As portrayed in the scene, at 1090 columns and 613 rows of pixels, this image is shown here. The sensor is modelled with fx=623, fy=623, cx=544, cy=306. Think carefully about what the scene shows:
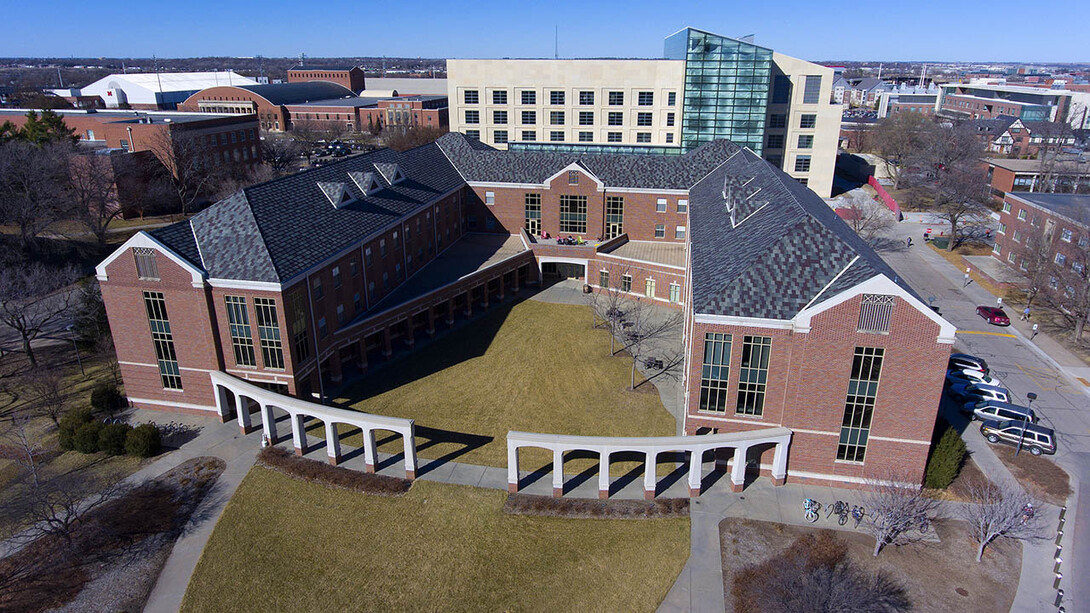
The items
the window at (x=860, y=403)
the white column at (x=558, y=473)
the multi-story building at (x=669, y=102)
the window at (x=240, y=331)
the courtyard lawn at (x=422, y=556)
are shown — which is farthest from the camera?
the multi-story building at (x=669, y=102)

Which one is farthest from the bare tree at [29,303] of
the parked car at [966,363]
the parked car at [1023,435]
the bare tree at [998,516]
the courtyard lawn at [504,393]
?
the parked car at [966,363]

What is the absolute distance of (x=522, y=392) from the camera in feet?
140

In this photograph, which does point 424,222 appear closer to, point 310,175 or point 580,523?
point 310,175

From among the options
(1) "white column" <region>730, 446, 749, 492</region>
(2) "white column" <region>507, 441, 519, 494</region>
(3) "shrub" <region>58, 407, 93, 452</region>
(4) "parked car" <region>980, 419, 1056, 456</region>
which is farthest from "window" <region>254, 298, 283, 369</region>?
(4) "parked car" <region>980, 419, 1056, 456</region>

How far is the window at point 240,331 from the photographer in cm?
3703

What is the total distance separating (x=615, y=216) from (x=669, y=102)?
2920 centimetres

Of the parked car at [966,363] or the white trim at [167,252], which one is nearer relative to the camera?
the white trim at [167,252]

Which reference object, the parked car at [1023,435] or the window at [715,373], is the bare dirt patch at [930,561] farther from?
the parked car at [1023,435]

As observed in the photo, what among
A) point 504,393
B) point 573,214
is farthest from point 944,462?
point 573,214

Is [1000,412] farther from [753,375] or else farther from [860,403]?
[753,375]

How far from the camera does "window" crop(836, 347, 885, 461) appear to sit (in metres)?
30.8

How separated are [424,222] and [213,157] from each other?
2260 inches

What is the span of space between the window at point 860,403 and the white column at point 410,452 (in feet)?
73.2

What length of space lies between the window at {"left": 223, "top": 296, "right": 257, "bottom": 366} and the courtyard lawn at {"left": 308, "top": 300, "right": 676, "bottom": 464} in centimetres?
615
